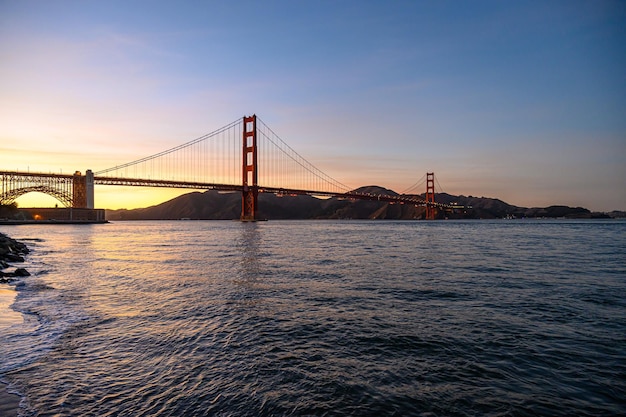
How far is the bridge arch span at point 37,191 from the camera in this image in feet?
256

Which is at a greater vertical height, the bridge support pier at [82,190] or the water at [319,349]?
the bridge support pier at [82,190]

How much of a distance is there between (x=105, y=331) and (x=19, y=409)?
8.91 ft

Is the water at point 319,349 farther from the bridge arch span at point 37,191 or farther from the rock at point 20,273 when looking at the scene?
the bridge arch span at point 37,191

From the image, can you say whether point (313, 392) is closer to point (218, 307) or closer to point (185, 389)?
point (185, 389)

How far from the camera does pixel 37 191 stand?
80938 mm

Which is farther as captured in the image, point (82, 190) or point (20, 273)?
point (82, 190)

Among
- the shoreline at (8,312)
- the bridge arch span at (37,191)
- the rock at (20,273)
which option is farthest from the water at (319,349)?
the bridge arch span at (37,191)

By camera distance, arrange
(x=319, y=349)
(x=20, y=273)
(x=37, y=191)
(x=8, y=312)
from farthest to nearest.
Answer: (x=37, y=191), (x=20, y=273), (x=8, y=312), (x=319, y=349)

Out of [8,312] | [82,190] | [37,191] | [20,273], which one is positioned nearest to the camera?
[8,312]

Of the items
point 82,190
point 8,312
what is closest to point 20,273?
point 8,312

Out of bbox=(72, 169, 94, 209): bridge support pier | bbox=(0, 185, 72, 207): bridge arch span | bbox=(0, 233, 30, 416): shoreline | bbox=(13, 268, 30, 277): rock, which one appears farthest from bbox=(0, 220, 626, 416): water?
bbox=(0, 185, 72, 207): bridge arch span

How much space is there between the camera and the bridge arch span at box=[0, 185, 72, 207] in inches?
3068

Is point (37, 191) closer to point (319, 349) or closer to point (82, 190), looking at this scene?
point (82, 190)

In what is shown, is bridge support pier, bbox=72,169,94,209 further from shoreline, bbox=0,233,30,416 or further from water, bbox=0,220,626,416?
water, bbox=0,220,626,416
